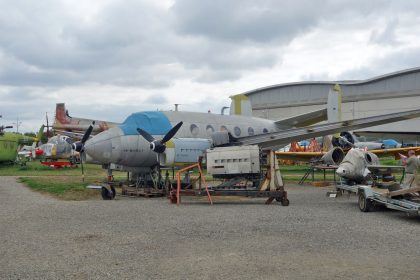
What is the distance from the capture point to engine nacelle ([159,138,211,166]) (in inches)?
574

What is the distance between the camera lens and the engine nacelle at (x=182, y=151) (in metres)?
14.6

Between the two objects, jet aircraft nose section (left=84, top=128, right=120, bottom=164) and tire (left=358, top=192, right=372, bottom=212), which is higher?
jet aircraft nose section (left=84, top=128, right=120, bottom=164)

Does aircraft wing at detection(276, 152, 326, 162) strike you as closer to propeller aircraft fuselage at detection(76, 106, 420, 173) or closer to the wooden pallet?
propeller aircraft fuselage at detection(76, 106, 420, 173)

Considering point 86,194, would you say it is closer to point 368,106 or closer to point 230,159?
point 230,159

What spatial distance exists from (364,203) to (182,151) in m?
5.89

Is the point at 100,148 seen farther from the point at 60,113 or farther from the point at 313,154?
the point at 60,113

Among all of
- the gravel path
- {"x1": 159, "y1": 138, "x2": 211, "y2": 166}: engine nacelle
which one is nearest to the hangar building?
{"x1": 159, "y1": 138, "x2": 211, "y2": 166}: engine nacelle

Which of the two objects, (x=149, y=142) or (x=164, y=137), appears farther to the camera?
(x=149, y=142)

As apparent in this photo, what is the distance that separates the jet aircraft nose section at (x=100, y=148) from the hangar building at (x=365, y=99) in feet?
184

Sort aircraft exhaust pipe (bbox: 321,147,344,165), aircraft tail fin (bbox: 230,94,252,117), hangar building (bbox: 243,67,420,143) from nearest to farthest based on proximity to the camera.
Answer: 1. aircraft exhaust pipe (bbox: 321,147,344,165)
2. aircraft tail fin (bbox: 230,94,252,117)
3. hangar building (bbox: 243,67,420,143)

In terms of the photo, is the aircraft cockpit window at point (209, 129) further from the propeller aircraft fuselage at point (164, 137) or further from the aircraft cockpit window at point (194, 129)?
the aircraft cockpit window at point (194, 129)

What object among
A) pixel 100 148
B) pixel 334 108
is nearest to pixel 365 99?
pixel 334 108

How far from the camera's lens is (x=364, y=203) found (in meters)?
11.8

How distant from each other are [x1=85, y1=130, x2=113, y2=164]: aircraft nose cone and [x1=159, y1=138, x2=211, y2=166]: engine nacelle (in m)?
1.83
